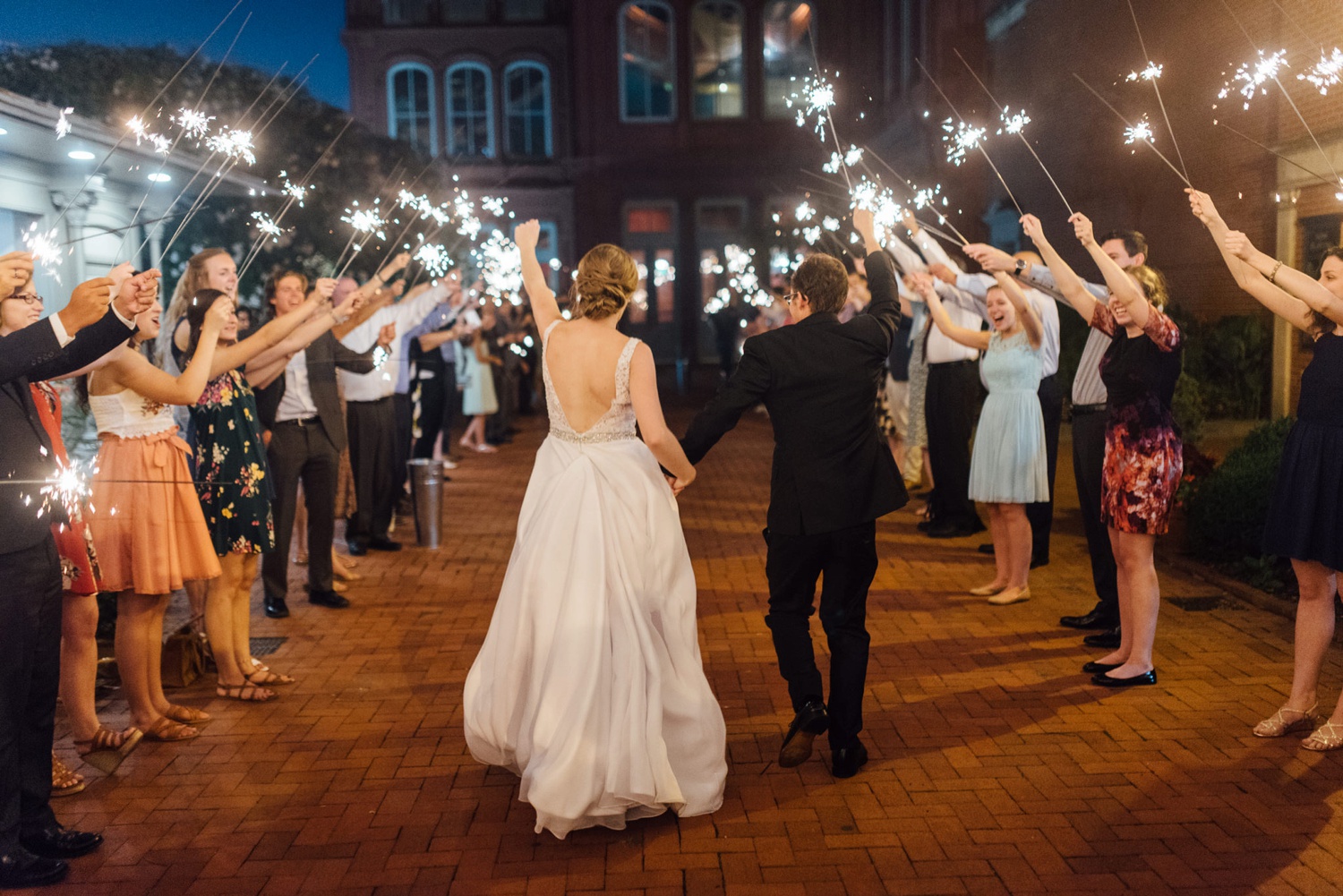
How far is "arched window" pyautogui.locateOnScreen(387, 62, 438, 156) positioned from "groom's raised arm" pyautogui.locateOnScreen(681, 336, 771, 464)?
27696mm

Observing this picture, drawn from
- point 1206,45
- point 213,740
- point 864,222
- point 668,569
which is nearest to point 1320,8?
point 1206,45

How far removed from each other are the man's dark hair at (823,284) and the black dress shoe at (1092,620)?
9.86 ft

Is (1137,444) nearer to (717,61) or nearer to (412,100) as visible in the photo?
(717,61)

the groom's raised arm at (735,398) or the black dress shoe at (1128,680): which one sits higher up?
the groom's raised arm at (735,398)

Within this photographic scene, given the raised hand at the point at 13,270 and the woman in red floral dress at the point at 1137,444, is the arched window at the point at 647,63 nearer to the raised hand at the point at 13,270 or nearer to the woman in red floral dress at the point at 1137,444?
the woman in red floral dress at the point at 1137,444

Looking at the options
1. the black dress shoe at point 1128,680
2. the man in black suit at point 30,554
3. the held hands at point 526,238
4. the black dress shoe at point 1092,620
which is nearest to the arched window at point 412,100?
the black dress shoe at point 1092,620

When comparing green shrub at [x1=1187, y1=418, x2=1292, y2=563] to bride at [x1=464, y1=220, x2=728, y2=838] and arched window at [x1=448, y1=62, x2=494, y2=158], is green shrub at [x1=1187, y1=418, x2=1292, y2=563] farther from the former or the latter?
arched window at [x1=448, y1=62, x2=494, y2=158]

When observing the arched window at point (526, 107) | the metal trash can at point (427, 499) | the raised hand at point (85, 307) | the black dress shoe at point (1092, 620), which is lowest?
the black dress shoe at point (1092, 620)

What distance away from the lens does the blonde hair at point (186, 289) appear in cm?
534

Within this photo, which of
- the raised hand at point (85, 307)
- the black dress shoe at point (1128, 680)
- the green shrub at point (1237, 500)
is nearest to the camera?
the raised hand at point (85, 307)

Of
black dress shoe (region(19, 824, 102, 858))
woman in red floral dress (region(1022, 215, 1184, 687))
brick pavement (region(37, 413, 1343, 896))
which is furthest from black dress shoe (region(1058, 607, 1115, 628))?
black dress shoe (region(19, 824, 102, 858))

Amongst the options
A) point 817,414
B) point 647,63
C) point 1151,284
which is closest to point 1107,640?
point 1151,284

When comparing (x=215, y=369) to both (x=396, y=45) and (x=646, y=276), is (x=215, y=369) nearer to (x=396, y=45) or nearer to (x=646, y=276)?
(x=646, y=276)

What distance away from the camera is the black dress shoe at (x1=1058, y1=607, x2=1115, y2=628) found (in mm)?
6355
